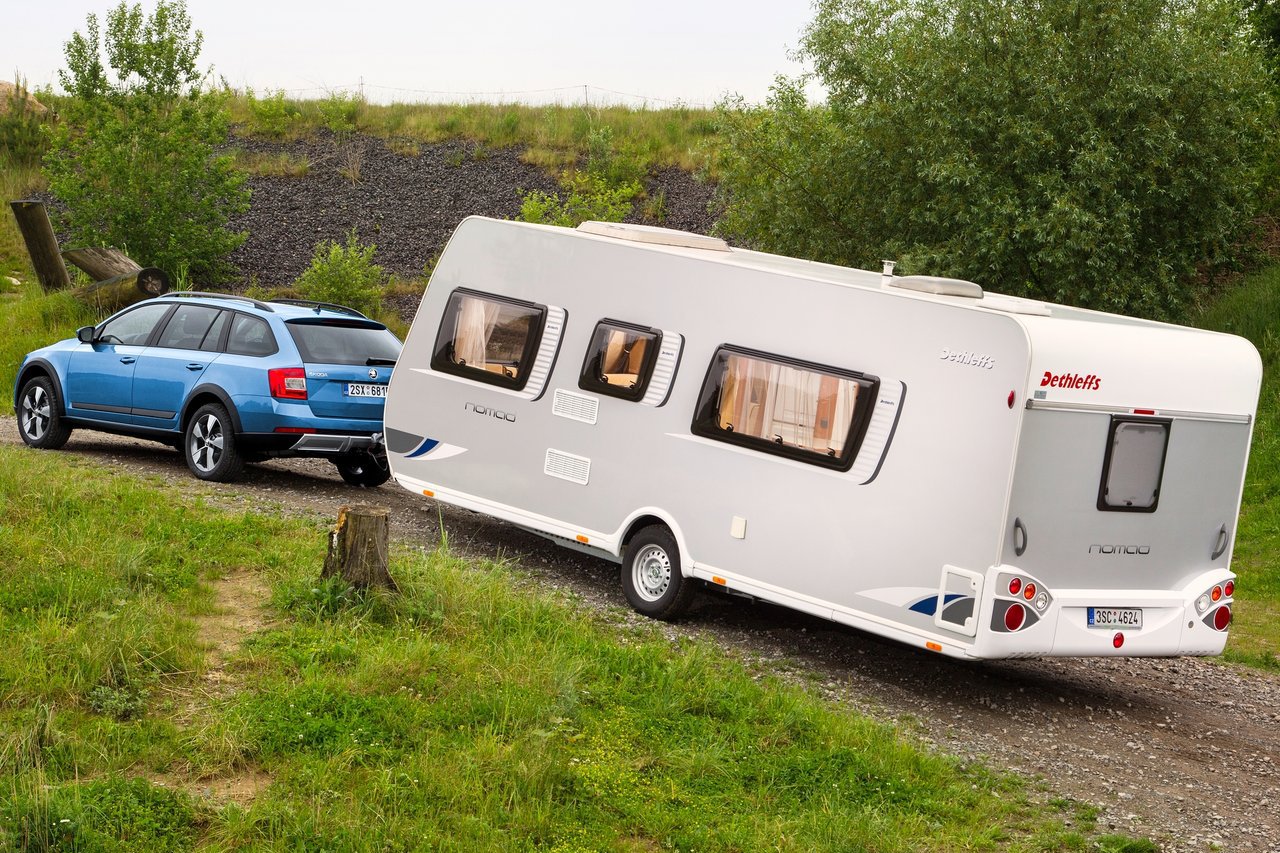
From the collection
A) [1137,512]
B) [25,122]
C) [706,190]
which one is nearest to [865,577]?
[1137,512]

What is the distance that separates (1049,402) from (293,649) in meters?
4.58

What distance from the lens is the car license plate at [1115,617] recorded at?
8.27 metres

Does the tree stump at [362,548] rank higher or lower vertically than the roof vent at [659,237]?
lower

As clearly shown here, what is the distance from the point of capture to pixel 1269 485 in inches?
596

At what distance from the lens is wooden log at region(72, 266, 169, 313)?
68.0 feet

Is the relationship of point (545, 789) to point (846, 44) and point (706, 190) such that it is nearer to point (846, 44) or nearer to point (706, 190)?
point (846, 44)

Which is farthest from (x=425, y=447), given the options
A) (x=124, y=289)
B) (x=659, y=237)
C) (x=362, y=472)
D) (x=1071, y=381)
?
(x=124, y=289)

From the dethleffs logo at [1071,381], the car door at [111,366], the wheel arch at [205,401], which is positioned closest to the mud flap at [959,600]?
the dethleffs logo at [1071,381]

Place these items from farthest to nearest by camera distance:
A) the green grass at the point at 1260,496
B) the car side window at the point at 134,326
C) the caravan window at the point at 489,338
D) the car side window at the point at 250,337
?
the car side window at the point at 134,326
the car side window at the point at 250,337
the green grass at the point at 1260,496
the caravan window at the point at 489,338

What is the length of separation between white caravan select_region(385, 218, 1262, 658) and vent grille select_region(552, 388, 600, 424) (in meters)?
0.02

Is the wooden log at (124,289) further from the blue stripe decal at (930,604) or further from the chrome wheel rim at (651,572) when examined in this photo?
the blue stripe decal at (930,604)

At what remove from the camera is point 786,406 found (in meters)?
8.98

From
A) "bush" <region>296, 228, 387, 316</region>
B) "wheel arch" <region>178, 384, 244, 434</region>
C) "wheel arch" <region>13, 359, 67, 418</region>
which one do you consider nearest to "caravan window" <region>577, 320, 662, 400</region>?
"wheel arch" <region>178, 384, 244, 434</region>

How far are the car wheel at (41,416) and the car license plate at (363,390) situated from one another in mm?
3626
